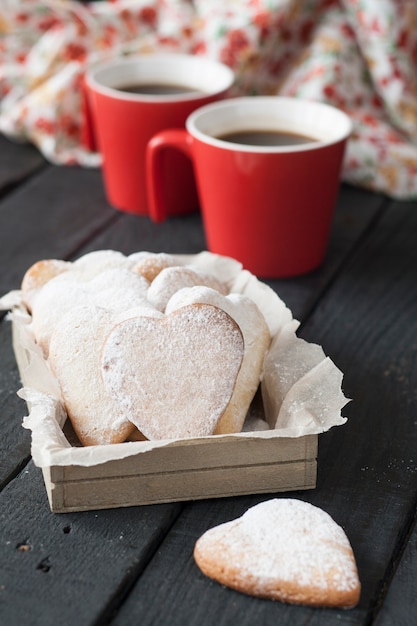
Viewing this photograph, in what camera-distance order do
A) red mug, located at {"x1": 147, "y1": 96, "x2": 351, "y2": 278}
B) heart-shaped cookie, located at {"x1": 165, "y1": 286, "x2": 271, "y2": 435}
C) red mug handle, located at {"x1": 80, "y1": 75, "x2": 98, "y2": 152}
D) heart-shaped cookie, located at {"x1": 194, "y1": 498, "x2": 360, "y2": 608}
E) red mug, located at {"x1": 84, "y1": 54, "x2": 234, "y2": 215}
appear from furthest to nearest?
red mug handle, located at {"x1": 80, "y1": 75, "x2": 98, "y2": 152} → red mug, located at {"x1": 84, "y1": 54, "x2": 234, "y2": 215} → red mug, located at {"x1": 147, "y1": 96, "x2": 351, "y2": 278} → heart-shaped cookie, located at {"x1": 165, "y1": 286, "x2": 271, "y2": 435} → heart-shaped cookie, located at {"x1": 194, "y1": 498, "x2": 360, "y2": 608}

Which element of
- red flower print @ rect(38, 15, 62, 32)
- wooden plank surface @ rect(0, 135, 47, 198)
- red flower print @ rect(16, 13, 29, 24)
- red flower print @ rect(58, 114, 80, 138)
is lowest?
wooden plank surface @ rect(0, 135, 47, 198)

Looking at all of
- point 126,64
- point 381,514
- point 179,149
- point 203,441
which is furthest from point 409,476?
point 126,64

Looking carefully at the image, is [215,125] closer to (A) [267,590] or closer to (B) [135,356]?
(B) [135,356]

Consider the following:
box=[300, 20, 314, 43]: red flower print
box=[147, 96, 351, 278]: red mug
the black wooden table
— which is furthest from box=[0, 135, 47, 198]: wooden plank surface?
box=[300, 20, 314, 43]: red flower print

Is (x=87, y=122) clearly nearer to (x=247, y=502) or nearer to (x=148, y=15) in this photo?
(x=148, y=15)

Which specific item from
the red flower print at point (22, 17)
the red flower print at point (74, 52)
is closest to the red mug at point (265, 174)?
the red flower print at point (74, 52)

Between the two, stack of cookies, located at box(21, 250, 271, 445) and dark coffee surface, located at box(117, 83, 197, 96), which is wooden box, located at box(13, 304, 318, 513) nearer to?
stack of cookies, located at box(21, 250, 271, 445)
